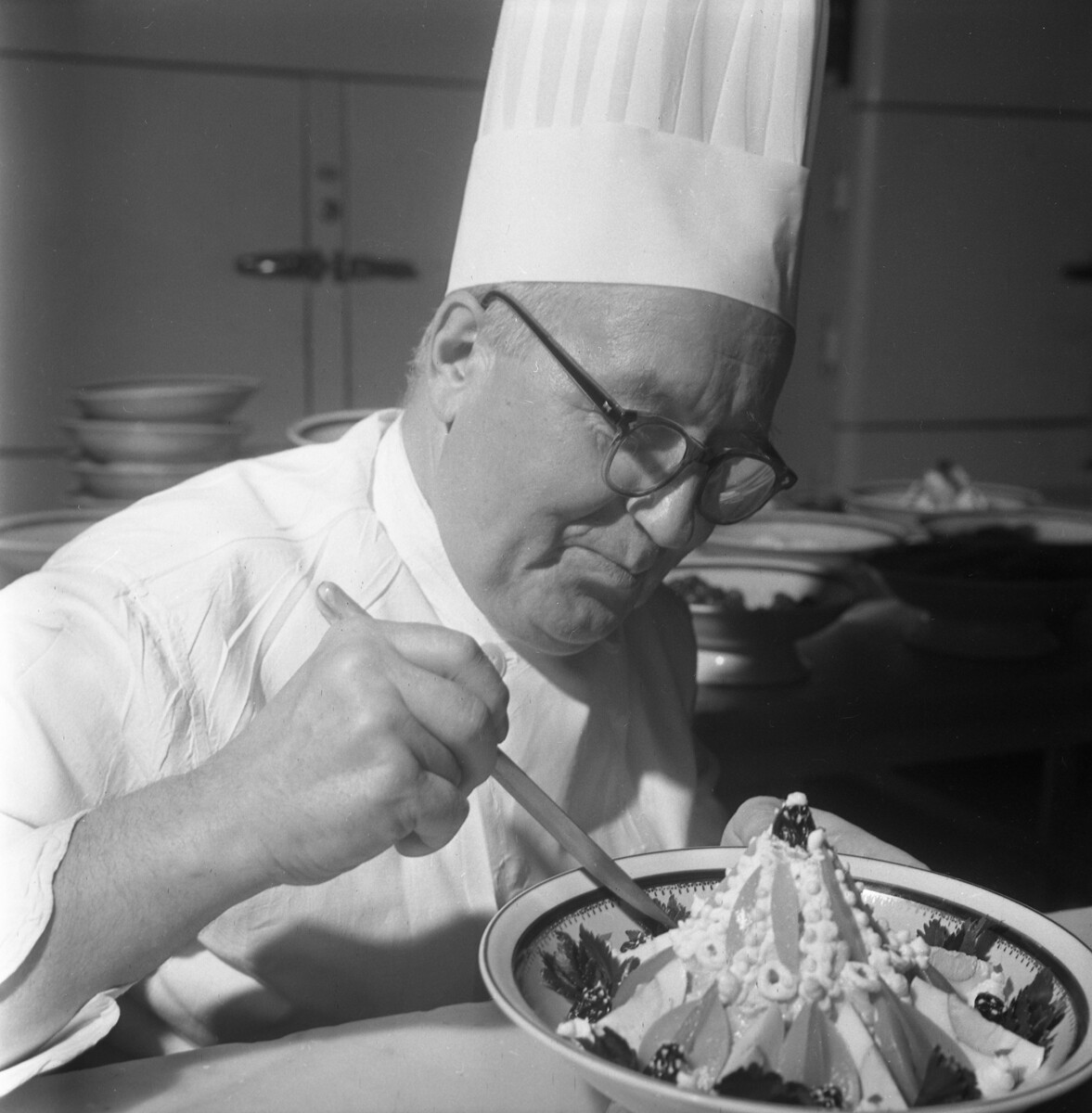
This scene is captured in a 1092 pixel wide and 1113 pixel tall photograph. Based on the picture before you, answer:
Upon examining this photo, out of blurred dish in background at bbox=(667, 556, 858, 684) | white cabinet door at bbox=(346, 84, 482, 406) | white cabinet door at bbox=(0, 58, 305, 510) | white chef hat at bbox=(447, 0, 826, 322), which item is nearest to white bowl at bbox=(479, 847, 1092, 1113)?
white chef hat at bbox=(447, 0, 826, 322)

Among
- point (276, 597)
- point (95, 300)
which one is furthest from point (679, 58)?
point (95, 300)

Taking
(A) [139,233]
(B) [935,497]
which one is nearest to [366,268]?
(A) [139,233]

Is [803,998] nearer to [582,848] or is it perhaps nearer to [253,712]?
[582,848]

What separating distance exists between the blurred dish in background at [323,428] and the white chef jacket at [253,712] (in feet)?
1.94

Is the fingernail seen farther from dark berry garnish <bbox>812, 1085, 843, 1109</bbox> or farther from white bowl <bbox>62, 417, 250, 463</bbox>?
white bowl <bbox>62, 417, 250, 463</bbox>

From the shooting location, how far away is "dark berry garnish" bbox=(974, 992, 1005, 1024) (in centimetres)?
76

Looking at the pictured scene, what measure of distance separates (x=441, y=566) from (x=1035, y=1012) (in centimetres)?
63

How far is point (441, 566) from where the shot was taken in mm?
1178

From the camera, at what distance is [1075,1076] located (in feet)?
2.08

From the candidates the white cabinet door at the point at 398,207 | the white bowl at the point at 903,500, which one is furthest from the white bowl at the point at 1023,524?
the white cabinet door at the point at 398,207

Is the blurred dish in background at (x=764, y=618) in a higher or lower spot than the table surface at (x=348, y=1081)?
lower

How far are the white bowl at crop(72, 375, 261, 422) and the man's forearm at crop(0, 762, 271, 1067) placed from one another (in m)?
1.01

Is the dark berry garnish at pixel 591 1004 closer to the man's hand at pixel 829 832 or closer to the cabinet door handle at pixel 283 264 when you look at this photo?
the man's hand at pixel 829 832

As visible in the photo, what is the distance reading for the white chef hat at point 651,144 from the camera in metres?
1.02
